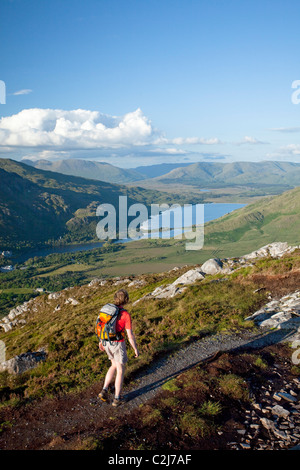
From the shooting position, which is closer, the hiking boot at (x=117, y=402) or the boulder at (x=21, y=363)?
the hiking boot at (x=117, y=402)

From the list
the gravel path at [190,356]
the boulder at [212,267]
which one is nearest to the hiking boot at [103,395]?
the gravel path at [190,356]

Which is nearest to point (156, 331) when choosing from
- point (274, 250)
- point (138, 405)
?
point (138, 405)

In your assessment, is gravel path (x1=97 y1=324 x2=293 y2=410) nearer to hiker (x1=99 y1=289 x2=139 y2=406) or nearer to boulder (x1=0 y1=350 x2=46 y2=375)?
hiker (x1=99 y1=289 x2=139 y2=406)

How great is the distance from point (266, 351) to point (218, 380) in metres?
4.04

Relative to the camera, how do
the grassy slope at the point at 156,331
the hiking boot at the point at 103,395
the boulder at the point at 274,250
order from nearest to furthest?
the hiking boot at the point at 103,395 < the grassy slope at the point at 156,331 < the boulder at the point at 274,250

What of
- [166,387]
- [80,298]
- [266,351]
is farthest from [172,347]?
[80,298]

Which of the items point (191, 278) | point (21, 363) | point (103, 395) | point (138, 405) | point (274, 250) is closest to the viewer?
point (138, 405)

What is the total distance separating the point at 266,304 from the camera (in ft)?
67.7

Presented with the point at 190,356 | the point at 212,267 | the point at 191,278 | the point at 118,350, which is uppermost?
the point at 118,350

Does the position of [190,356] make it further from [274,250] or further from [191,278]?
[274,250]

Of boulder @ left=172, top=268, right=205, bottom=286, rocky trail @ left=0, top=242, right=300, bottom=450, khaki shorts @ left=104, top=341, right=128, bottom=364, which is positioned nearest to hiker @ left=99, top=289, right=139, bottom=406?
khaki shorts @ left=104, top=341, right=128, bottom=364

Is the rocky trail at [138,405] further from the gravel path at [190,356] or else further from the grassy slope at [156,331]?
the grassy slope at [156,331]

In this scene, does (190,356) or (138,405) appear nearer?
(138,405)
